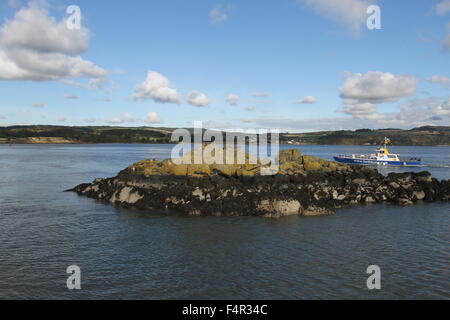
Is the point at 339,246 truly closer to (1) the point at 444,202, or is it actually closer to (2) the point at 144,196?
(2) the point at 144,196

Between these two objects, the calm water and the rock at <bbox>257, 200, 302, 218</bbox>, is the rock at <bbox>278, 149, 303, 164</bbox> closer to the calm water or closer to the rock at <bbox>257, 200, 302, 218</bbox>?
the calm water

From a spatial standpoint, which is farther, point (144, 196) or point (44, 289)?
point (144, 196)

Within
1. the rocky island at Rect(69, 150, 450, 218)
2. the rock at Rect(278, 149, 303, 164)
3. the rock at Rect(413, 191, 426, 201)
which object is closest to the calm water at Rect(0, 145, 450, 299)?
the rocky island at Rect(69, 150, 450, 218)

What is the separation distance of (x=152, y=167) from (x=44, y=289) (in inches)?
991

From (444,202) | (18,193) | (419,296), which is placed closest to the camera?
(419,296)

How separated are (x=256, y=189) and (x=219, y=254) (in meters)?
15.3

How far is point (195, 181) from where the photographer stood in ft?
127

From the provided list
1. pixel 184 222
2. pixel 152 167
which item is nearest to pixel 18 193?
pixel 152 167

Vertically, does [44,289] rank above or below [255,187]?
below

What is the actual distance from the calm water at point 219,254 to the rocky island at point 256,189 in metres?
2.22

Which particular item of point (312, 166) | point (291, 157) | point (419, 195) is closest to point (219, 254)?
point (312, 166)

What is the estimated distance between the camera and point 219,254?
76.0 feet

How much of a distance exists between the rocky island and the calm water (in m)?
2.22

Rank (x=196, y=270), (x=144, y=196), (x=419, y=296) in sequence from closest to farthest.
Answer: (x=419, y=296) < (x=196, y=270) < (x=144, y=196)
